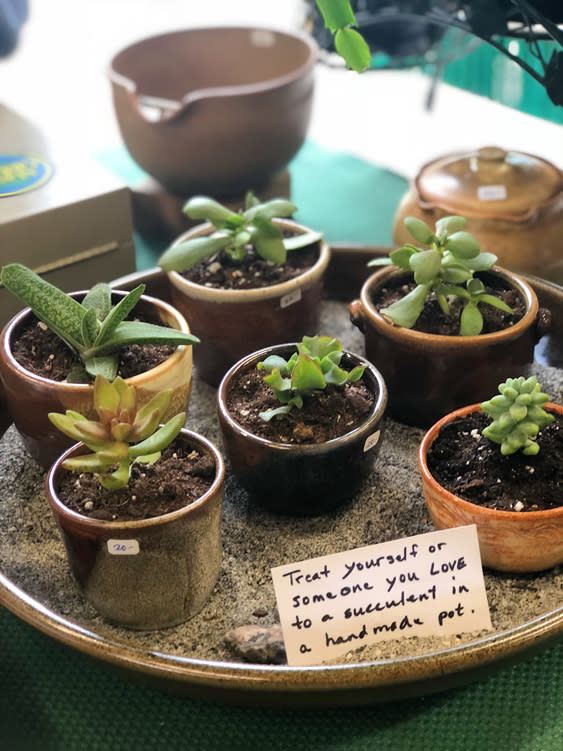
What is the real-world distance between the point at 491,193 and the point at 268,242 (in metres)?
0.40

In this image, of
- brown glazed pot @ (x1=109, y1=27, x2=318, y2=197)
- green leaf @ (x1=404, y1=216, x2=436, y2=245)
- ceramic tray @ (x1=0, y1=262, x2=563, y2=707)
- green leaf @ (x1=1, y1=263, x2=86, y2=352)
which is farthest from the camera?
brown glazed pot @ (x1=109, y1=27, x2=318, y2=197)

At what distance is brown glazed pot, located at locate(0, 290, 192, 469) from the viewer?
90cm

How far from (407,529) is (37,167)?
0.84 m

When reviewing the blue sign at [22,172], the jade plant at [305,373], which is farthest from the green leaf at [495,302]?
the blue sign at [22,172]

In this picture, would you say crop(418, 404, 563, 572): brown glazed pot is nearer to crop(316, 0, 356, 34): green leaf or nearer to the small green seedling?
the small green seedling

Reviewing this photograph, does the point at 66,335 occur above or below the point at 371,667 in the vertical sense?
above

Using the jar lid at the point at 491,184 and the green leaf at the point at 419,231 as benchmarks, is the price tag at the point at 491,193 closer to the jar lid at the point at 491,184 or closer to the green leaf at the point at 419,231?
the jar lid at the point at 491,184

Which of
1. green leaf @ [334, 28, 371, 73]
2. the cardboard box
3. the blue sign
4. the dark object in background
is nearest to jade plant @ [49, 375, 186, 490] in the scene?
green leaf @ [334, 28, 371, 73]

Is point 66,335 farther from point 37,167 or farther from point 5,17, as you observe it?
point 5,17

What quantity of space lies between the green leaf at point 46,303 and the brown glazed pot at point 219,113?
2.00ft

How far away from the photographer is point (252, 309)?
109 centimetres

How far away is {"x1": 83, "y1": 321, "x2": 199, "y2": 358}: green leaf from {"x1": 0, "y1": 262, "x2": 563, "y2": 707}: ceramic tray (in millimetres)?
295

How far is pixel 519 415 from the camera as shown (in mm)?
816

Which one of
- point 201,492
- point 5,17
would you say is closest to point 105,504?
point 201,492
